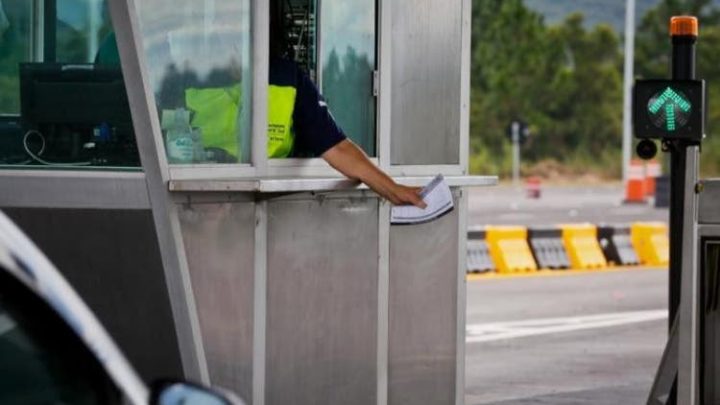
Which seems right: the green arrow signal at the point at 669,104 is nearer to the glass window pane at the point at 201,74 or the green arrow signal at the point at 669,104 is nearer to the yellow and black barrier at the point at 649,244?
the glass window pane at the point at 201,74

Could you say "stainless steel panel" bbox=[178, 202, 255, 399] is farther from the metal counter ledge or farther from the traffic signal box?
the traffic signal box

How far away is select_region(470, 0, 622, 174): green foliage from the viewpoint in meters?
79.1

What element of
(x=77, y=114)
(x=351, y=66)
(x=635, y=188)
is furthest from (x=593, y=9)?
(x=77, y=114)

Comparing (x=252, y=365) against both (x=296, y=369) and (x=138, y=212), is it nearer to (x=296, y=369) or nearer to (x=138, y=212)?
(x=296, y=369)

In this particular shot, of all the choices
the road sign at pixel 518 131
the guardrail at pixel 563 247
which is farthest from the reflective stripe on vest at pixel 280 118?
the road sign at pixel 518 131

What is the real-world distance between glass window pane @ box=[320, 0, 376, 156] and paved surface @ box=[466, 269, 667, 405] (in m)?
4.85

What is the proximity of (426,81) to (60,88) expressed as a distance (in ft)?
7.21

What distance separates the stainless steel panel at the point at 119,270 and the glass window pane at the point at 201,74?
1.21 ft

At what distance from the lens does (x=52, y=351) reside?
3186 mm

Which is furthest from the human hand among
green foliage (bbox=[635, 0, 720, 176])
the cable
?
green foliage (bbox=[635, 0, 720, 176])

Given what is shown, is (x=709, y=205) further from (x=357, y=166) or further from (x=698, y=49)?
(x=698, y=49)

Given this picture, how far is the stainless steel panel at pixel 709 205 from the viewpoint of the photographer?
9617 millimetres

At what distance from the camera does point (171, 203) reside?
24.3 feet

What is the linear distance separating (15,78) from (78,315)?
438 cm
